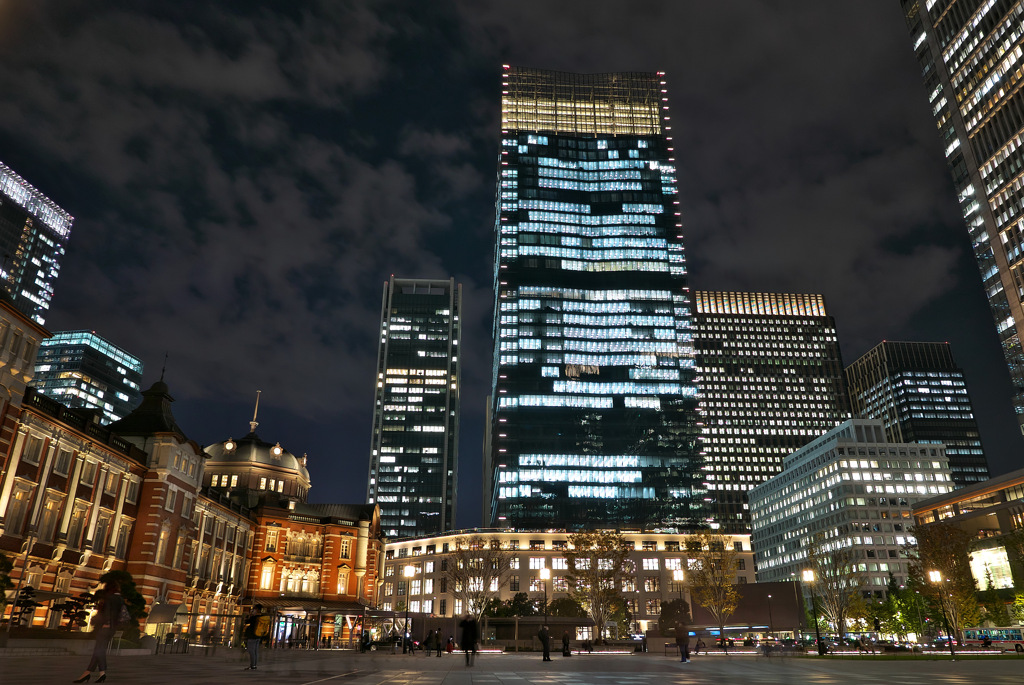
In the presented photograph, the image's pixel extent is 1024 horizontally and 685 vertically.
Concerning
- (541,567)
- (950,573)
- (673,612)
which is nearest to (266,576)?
(541,567)

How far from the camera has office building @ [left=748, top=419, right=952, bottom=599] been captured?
507ft

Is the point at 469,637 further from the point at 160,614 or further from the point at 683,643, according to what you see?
the point at 160,614

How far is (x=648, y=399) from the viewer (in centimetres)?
19612

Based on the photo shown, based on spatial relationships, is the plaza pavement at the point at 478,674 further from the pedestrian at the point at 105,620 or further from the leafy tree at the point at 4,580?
the leafy tree at the point at 4,580

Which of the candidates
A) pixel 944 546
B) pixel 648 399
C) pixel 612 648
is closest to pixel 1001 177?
pixel 944 546

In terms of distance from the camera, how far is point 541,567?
135750 millimetres

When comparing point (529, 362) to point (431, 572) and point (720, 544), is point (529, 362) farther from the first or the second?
point (720, 544)

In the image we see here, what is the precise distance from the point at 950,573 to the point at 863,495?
97.4m

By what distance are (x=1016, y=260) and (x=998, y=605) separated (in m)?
62.9

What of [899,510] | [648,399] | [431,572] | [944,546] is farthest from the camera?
[648,399]

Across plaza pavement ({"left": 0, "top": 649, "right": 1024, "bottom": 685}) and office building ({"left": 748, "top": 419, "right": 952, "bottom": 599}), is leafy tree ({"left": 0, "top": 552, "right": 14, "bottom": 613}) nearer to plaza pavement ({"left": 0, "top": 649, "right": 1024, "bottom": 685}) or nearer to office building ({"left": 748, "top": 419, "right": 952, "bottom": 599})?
plaza pavement ({"left": 0, "top": 649, "right": 1024, "bottom": 685})

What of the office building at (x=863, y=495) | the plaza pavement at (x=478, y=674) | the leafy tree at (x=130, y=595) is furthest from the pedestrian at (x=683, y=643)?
the office building at (x=863, y=495)

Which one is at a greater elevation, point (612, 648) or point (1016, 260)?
point (1016, 260)

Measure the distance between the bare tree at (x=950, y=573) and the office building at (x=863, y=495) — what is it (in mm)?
72582
